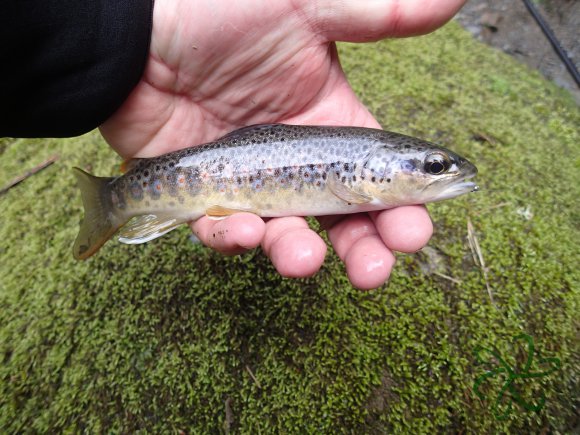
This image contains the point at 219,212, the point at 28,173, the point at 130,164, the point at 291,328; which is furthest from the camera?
the point at 28,173

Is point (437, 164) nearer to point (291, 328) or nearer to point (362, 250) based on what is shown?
point (362, 250)

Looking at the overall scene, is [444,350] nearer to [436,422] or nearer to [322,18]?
[436,422]

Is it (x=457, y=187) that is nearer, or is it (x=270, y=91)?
(x=457, y=187)

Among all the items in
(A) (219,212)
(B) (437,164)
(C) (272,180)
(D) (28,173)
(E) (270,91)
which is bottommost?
(D) (28,173)

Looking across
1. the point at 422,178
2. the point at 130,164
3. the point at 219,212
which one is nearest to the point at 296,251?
the point at 219,212

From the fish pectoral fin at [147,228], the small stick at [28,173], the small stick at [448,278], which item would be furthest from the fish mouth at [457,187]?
the small stick at [28,173]

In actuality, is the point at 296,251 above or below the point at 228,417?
above

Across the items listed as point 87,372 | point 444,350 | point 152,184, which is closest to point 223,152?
point 152,184
